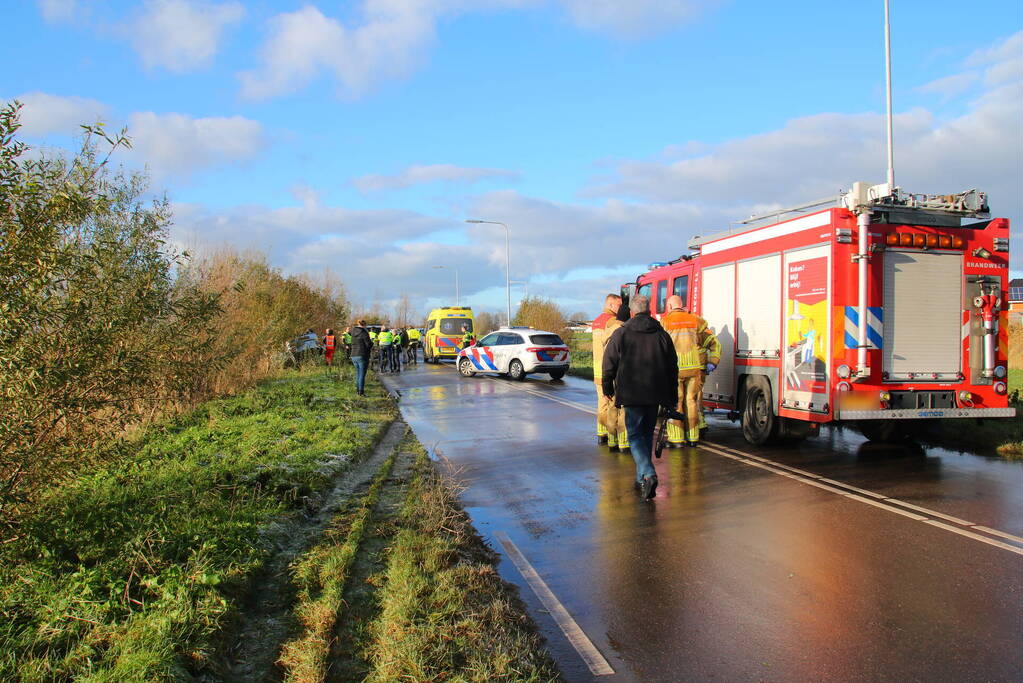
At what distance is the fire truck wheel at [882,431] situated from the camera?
1059cm

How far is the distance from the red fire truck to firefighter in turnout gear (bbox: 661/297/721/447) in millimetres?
878

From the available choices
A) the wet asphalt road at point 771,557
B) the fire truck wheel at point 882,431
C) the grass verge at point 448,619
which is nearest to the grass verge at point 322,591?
the grass verge at point 448,619

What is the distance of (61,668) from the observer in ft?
11.3

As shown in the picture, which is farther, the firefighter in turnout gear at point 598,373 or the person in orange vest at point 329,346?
the person in orange vest at point 329,346

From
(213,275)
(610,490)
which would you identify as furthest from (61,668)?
(213,275)

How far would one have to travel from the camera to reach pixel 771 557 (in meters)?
5.58

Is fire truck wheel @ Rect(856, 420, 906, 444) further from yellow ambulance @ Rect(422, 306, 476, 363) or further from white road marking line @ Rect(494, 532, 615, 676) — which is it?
yellow ambulance @ Rect(422, 306, 476, 363)

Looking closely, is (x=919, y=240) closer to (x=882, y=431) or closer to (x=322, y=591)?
(x=882, y=431)

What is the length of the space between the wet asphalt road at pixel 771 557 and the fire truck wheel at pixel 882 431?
1.34ft

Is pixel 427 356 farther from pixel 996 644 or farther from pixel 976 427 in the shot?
pixel 996 644

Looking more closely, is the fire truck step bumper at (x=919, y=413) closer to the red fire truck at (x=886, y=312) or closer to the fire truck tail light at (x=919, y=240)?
the red fire truck at (x=886, y=312)

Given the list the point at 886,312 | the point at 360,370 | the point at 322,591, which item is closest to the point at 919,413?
the point at 886,312

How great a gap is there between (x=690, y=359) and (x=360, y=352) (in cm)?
1007

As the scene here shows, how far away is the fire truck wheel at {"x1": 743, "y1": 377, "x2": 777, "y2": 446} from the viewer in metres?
10.1
